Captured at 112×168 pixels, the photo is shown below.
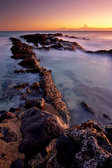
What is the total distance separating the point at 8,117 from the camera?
3555 mm

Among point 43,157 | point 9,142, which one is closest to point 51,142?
point 43,157

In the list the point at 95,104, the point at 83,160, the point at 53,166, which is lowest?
the point at 95,104

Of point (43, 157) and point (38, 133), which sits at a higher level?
point (38, 133)

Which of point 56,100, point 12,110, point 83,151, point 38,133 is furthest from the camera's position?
point 56,100

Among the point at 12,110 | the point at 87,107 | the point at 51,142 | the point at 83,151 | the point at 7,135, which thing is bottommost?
the point at 87,107

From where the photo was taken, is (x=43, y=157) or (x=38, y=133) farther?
(x=38, y=133)

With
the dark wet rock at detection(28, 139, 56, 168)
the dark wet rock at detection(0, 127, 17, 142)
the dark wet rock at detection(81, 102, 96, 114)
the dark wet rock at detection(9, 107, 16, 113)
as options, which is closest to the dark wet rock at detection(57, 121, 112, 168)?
the dark wet rock at detection(28, 139, 56, 168)

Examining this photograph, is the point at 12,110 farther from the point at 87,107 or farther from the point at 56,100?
the point at 87,107

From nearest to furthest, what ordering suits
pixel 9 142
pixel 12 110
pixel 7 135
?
pixel 9 142
pixel 7 135
pixel 12 110

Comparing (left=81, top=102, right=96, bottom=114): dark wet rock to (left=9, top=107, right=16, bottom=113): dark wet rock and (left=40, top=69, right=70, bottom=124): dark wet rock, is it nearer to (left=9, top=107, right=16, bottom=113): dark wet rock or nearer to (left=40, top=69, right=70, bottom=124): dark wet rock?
(left=40, top=69, right=70, bottom=124): dark wet rock

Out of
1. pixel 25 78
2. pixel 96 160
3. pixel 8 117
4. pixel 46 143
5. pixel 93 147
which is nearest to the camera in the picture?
pixel 96 160

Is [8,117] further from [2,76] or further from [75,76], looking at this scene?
[75,76]

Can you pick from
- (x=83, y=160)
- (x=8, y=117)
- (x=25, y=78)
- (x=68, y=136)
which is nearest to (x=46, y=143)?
(x=68, y=136)

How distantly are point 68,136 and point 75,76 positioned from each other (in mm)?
6920
